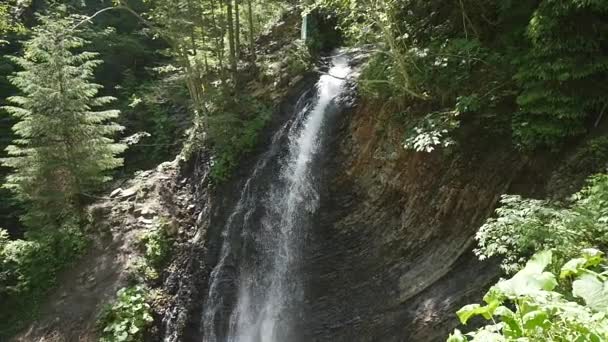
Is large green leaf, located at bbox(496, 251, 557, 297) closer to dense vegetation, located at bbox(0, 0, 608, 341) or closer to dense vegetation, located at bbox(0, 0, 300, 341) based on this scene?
dense vegetation, located at bbox(0, 0, 608, 341)

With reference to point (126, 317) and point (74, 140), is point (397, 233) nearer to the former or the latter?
point (126, 317)

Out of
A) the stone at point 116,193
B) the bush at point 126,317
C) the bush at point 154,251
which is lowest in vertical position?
the bush at point 126,317

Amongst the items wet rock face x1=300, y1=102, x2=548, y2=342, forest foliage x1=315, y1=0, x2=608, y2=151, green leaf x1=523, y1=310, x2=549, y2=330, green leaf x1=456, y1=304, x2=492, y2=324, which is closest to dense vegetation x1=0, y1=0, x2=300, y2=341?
wet rock face x1=300, y1=102, x2=548, y2=342

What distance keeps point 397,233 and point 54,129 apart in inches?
378

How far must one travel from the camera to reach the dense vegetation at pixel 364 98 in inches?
142

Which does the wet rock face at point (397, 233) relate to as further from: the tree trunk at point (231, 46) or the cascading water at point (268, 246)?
the tree trunk at point (231, 46)

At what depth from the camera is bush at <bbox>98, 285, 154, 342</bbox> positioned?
9.00 m

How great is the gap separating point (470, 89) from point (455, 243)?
291 centimetres

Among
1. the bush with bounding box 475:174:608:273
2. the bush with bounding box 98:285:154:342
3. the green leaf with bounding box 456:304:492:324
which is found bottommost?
the bush with bounding box 98:285:154:342

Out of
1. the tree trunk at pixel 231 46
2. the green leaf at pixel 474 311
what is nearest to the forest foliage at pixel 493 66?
the green leaf at pixel 474 311

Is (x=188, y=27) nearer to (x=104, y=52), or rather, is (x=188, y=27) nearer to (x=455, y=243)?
(x=104, y=52)

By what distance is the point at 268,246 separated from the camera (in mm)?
9977

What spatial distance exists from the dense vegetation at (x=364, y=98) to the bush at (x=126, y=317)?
0.10 ft

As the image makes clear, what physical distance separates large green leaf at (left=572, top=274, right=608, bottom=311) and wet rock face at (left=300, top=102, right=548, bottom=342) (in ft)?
14.6
